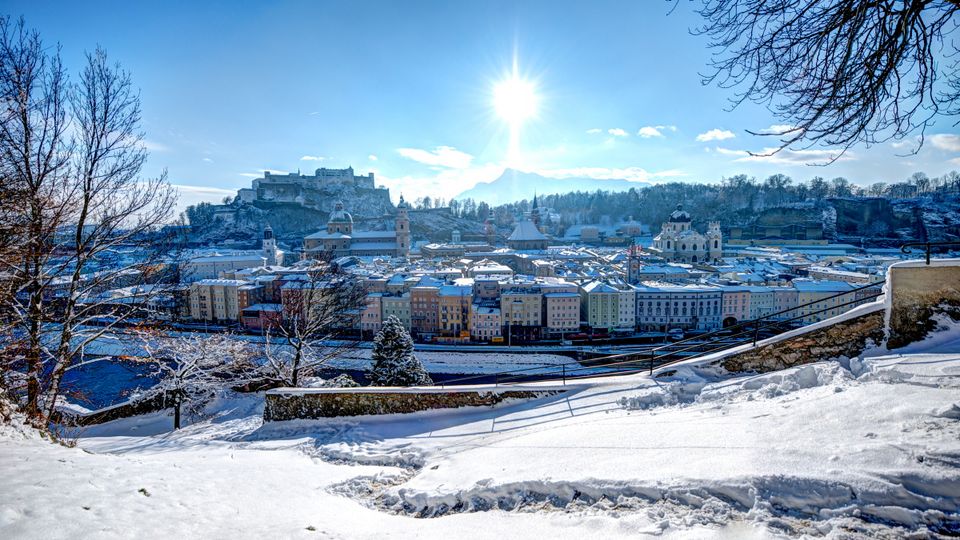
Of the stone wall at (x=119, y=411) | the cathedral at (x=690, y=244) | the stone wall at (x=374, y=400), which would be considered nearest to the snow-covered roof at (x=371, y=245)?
the cathedral at (x=690, y=244)

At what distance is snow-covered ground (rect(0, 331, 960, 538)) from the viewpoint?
2.22m

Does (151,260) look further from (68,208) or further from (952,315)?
(952,315)

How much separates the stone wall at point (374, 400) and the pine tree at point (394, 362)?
214 inches

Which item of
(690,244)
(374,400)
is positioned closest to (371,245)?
(690,244)

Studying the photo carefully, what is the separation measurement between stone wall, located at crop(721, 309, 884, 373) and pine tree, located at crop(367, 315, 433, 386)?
319 inches

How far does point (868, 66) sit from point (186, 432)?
32.8ft

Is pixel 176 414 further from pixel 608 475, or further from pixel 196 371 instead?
pixel 608 475

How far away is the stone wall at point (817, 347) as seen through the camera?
4801 mm

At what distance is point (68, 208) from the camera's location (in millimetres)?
4938

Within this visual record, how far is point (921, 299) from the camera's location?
4.65m

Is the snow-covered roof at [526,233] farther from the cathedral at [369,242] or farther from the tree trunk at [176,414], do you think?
the tree trunk at [176,414]

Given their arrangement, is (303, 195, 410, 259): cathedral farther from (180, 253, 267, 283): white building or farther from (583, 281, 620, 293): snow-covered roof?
(583, 281, 620, 293): snow-covered roof

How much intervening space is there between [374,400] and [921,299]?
661 centimetres

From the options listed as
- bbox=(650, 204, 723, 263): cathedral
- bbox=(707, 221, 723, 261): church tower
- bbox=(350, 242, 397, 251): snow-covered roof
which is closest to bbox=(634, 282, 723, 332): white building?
bbox=(650, 204, 723, 263): cathedral
